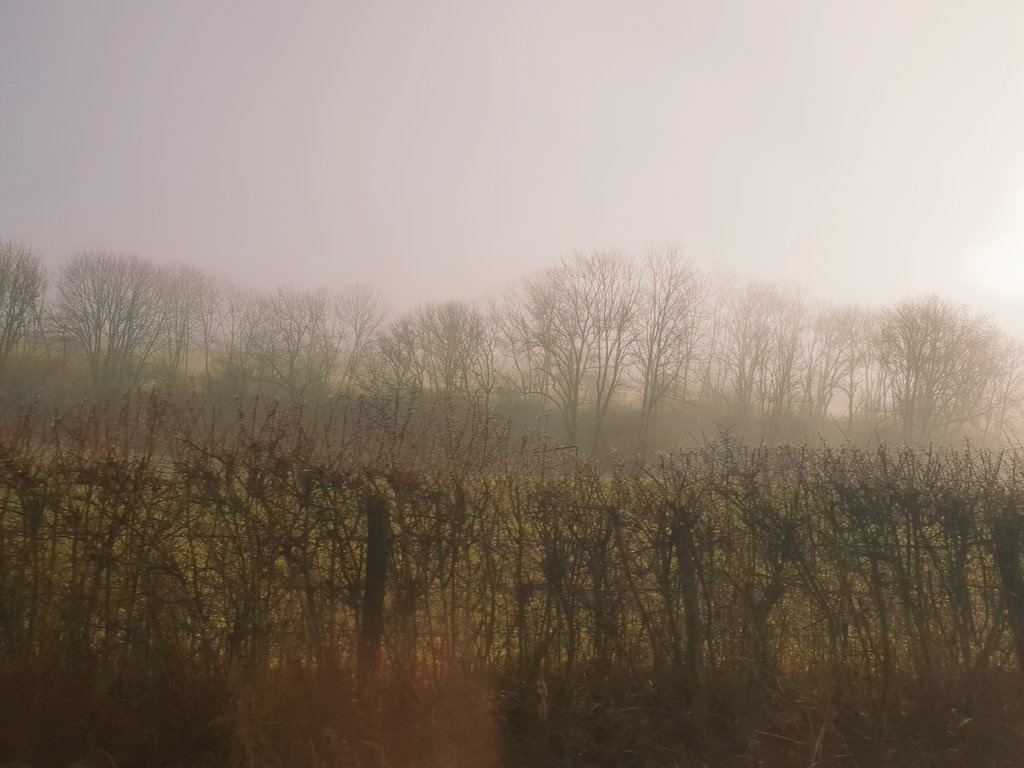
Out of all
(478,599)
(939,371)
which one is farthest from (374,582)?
(939,371)

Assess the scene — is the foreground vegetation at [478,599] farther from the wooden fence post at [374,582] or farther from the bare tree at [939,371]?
the bare tree at [939,371]

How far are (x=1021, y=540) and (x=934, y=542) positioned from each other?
0.84 metres

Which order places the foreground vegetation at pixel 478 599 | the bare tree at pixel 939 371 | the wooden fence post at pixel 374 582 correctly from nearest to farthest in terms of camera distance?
the foreground vegetation at pixel 478 599
the wooden fence post at pixel 374 582
the bare tree at pixel 939 371

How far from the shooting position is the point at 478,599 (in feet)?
23.2

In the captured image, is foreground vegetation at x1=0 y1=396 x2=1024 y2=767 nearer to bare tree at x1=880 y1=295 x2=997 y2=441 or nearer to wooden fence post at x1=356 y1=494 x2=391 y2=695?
wooden fence post at x1=356 y1=494 x2=391 y2=695

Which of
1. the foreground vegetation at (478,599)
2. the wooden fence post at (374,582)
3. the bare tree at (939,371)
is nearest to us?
the foreground vegetation at (478,599)

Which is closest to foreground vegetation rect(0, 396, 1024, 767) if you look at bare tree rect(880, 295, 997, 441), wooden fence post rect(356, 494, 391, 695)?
wooden fence post rect(356, 494, 391, 695)

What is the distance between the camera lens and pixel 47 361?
51.6 meters

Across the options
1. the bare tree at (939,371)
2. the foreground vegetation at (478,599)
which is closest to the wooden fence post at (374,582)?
the foreground vegetation at (478,599)

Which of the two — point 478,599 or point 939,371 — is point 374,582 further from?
point 939,371

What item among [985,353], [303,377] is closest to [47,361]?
[303,377]

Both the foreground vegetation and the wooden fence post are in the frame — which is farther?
the wooden fence post

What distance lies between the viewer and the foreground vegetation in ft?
21.1

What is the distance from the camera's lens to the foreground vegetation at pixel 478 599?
21.1 ft
